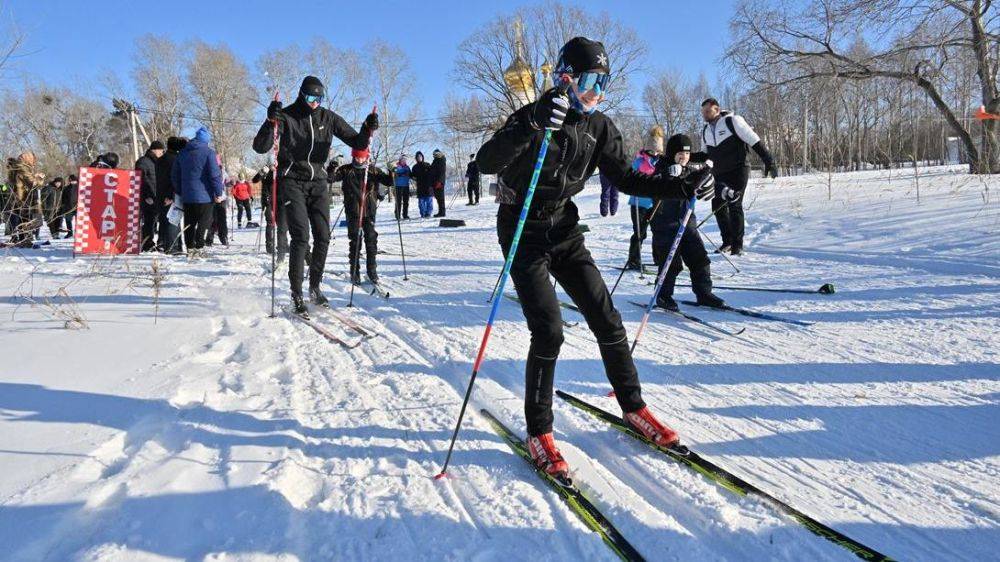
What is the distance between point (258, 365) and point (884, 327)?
5171mm

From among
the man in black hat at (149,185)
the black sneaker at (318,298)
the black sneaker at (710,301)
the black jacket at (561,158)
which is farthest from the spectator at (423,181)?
the black jacket at (561,158)

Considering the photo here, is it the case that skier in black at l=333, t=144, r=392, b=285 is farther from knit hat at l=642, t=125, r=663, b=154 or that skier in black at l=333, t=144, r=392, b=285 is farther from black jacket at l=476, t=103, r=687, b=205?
black jacket at l=476, t=103, r=687, b=205

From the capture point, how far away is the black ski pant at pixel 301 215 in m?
5.48

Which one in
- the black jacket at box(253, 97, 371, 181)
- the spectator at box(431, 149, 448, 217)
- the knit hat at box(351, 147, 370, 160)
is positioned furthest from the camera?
the spectator at box(431, 149, 448, 217)

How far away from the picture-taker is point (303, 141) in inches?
213

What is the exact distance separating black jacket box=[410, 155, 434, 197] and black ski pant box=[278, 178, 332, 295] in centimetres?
1318

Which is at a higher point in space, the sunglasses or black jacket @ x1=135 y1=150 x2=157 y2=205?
black jacket @ x1=135 y1=150 x2=157 y2=205

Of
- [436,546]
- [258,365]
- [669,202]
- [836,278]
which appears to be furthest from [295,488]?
[836,278]

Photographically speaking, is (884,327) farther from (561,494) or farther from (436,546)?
(436,546)

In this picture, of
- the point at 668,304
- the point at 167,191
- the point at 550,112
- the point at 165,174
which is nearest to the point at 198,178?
the point at 165,174

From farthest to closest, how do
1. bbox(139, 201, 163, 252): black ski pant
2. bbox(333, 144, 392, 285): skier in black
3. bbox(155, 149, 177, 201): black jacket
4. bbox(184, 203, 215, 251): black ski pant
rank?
bbox(139, 201, 163, 252): black ski pant < bbox(155, 149, 177, 201): black jacket < bbox(184, 203, 215, 251): black ski pant < bbox(333, 144, 392, 285): skier in black

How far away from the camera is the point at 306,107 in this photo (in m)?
5.42

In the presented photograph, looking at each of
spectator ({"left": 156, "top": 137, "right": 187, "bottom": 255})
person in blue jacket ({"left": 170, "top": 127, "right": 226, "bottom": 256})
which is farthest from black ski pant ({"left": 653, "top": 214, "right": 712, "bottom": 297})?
spectator ({"left": 156, "top": 137, "right": 187, "bottom": 255})

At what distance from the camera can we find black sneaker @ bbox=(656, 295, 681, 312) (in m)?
5.49
